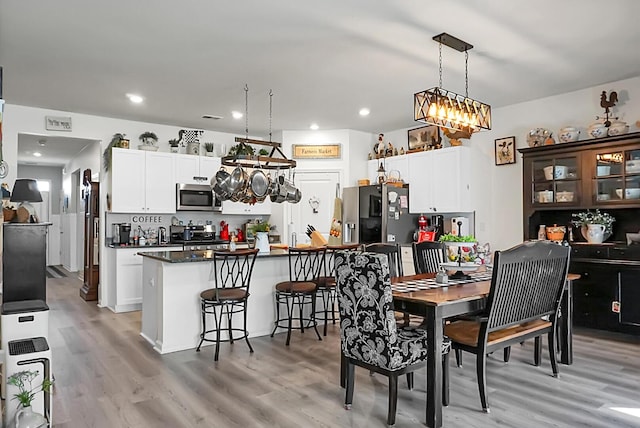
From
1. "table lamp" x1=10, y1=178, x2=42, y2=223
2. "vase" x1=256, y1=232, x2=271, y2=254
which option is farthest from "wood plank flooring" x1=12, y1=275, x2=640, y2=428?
"table lamp" x1=10, y1=178, x2=42, y2=223

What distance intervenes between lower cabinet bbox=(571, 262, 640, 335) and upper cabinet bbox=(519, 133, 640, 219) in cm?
69

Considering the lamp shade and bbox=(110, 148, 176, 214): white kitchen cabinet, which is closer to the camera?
the lamp shade

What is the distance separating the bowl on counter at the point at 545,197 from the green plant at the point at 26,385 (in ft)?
16.5

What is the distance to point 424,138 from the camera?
22.3 ft

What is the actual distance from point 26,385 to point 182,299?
1.82m

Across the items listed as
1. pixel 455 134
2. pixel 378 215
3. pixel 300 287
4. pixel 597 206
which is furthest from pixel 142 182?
pixel 597 206

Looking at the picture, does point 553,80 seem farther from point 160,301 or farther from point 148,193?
point 148,193

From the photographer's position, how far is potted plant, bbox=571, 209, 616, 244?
4707 mm

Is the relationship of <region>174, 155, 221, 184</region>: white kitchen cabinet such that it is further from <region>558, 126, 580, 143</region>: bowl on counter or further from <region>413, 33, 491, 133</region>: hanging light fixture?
<region>558, 126, 580, 143</region>: bowl on counter

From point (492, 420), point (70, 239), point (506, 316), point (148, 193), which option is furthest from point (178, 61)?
point (70, 239)

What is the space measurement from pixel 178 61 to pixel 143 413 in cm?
306

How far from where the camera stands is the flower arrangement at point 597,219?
471 centimetres

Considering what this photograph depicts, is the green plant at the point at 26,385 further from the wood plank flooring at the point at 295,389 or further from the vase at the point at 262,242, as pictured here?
the vase at the point at 262,242

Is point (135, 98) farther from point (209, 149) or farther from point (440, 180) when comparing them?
point (440, 180)
